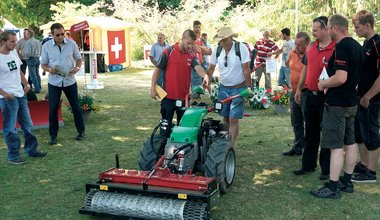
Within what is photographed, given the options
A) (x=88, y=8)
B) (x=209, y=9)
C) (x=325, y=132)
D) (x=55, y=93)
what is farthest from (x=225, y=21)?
(x=325, y=132)

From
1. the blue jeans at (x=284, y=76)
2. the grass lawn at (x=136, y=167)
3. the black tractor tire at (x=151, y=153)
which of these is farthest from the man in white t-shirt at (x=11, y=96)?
the blue jeans at (x=284, y=76)

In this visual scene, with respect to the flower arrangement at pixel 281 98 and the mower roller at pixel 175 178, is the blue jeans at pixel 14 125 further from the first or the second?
the flower arrangement at pixel 281 98

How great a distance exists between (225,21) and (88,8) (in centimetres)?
918

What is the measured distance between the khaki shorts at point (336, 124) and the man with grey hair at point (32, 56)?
10411 millimetres

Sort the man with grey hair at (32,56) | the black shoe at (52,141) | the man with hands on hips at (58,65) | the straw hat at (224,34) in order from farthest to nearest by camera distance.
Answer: the man with grey hair at (32,56) → the black shoe at (52,141) → the man with hands on hips at (58,65) → the straw hat at (224,34)

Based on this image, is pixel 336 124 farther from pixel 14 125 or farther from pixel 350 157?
pixel 14 125

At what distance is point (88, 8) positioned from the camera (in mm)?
31734

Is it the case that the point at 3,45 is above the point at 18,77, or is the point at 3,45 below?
above

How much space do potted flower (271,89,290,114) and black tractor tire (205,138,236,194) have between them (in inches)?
182

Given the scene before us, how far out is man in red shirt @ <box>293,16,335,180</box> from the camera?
5.12m

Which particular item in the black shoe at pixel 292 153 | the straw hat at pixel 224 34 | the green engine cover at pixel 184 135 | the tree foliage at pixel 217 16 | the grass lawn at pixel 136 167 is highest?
the tree foliage at pixel 217 16

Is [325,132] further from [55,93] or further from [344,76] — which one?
[55,93]

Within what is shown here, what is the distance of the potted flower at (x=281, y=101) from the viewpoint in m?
9.59

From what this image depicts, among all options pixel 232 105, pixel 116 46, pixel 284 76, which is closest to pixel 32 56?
pixel 284 76
